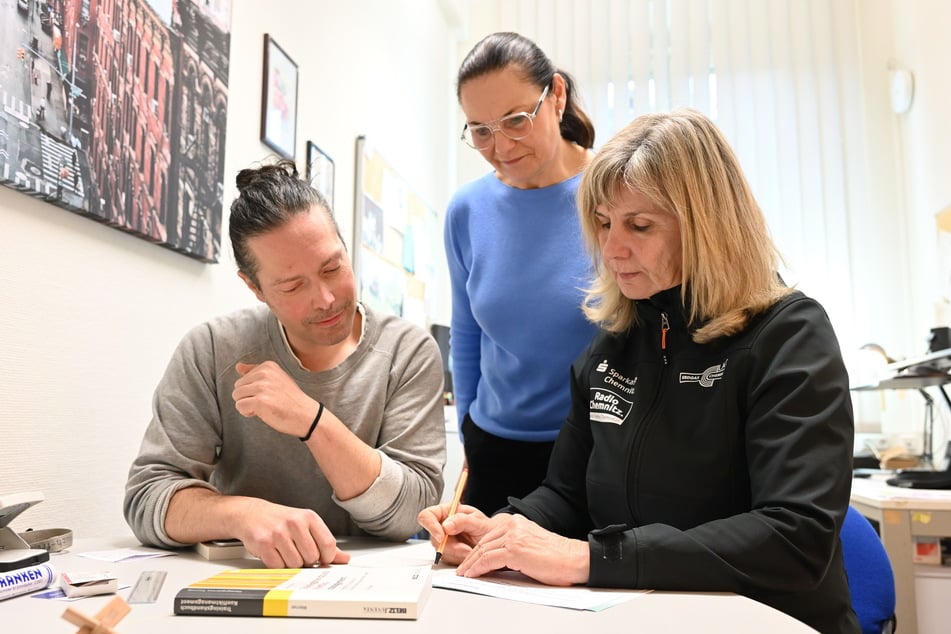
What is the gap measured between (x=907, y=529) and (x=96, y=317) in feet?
6.71

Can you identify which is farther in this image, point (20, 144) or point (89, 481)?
point (89, 481)

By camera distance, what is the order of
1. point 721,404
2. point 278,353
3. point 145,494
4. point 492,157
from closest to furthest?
point 721,404, point 145,494, point 278,353, point 492,157

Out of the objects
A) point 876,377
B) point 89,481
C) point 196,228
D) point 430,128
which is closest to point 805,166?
point 876,377

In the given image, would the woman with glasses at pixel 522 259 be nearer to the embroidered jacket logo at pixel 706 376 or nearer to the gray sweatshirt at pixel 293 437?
the gray sweatshirt at pixel 293 437

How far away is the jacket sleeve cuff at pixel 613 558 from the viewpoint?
2.96 ft

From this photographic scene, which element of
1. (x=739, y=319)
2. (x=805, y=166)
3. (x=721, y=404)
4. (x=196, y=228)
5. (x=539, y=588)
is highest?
(x=805, y=166)

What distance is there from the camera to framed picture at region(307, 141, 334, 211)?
2.55 metres

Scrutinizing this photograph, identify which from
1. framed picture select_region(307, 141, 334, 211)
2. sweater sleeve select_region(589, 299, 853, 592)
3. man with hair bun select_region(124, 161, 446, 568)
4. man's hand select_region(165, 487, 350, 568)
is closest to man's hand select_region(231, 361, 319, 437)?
man with hair bun select_region(124, 161, 446, 568)

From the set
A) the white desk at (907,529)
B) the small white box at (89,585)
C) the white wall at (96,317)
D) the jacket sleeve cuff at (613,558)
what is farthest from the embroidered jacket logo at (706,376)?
the white desk at (907,529)

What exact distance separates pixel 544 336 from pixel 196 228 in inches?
33.8

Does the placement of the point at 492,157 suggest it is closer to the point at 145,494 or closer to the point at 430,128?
the point at 145,494

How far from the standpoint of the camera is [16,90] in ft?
4.12

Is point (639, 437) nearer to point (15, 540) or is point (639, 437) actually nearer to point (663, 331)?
point (663, 331)

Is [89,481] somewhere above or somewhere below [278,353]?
below
